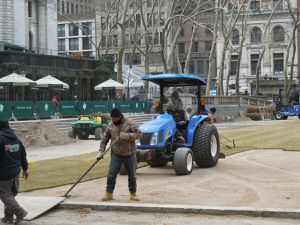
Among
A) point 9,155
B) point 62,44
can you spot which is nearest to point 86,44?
point 62,44

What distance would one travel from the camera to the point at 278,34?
3499 inches

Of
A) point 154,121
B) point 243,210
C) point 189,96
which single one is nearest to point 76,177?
point 154,121

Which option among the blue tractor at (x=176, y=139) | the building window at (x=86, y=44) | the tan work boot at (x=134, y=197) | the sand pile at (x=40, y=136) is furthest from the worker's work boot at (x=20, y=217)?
the building window at (x=86, y=44)

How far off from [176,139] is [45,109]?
22794 millimetres

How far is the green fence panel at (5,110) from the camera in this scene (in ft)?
105

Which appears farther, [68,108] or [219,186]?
[68,108]

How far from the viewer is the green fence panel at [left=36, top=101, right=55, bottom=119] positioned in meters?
35.6

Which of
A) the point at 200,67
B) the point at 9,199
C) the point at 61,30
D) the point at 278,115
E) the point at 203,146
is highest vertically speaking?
the point at 61,30

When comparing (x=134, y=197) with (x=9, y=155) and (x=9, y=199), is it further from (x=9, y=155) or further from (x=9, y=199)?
(x=9, y=155)

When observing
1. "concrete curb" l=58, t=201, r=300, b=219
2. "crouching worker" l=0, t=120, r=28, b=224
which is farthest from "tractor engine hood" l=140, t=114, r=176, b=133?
"crouching worker" l=0, t=120, r=28, b=224

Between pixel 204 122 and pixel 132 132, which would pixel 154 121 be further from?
pixel 132 132

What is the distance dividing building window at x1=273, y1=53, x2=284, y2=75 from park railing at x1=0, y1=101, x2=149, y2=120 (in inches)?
1865

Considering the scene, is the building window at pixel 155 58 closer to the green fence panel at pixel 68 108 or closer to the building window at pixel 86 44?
the building window at pixel 86 44

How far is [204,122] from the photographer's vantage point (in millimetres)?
15469
